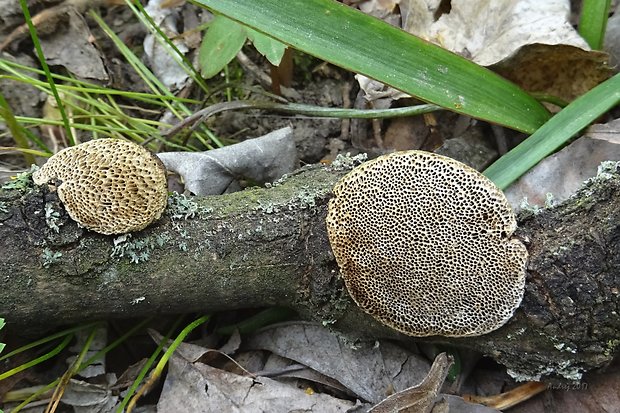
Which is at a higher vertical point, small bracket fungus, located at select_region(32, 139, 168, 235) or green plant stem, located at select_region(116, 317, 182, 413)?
small bracket fungus, located at select_region(32, 139, 168, 235)

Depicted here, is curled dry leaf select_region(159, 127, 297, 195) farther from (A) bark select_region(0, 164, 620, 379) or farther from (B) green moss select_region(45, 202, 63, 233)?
(B) green moss select_region(45, 202, 63, 233)

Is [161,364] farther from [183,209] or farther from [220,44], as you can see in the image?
[220,44]

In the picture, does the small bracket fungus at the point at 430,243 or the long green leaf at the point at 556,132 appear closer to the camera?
the small bracket fungus at the point at 430,243

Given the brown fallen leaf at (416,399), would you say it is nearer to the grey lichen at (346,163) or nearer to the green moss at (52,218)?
the grey lichen at (346,163)

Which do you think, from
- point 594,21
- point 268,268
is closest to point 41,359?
point 268,268

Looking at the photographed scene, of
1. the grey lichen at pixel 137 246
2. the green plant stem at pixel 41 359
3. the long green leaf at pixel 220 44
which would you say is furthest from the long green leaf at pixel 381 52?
the green plant stem at pixel 41 359

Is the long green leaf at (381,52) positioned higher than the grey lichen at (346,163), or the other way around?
the long green leaf at (381,52)

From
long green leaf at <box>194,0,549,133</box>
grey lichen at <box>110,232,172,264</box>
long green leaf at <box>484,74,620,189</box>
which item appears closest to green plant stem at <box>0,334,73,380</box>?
grey lichen at <box>110,232,172,264</box>
